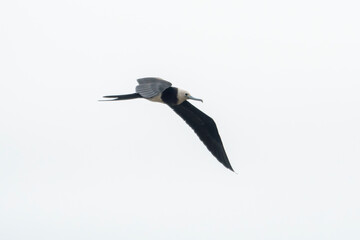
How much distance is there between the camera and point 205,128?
48.8 ft

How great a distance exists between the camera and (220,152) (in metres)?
14.7

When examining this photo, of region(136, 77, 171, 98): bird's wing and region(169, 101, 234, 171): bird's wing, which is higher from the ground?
region(136, 77, 171, 98): bird's wing

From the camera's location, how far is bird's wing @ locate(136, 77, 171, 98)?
1210cm

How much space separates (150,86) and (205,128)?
2.65 meters

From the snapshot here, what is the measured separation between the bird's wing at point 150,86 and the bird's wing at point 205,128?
6.07 feet

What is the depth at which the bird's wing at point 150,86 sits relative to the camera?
476 inches

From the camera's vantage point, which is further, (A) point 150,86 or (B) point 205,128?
(B) point 205,128

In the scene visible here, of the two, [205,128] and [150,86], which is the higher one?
[150,86]

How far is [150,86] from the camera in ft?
41.0

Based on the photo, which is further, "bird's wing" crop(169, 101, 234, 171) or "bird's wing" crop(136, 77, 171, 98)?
Answer: "bird's wing" crop(169, 101, 234, 171)

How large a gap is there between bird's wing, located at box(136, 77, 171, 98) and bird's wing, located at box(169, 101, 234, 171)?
1851 millimetres

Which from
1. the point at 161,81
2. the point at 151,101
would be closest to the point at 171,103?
the point at 151,101

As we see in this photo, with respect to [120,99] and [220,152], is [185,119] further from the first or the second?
[120,99]

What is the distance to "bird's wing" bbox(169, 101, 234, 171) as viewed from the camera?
580 inches
